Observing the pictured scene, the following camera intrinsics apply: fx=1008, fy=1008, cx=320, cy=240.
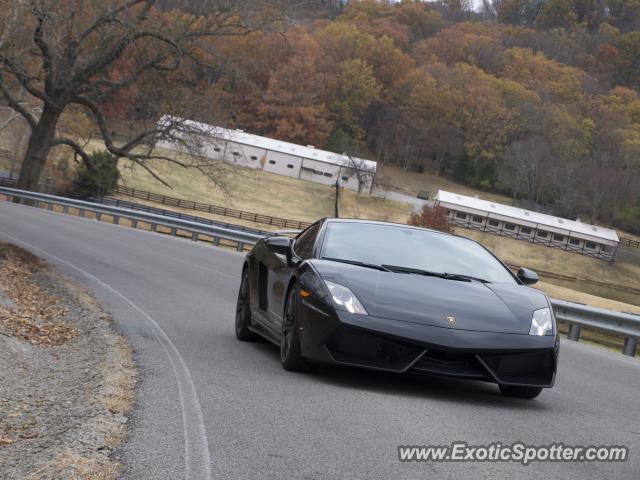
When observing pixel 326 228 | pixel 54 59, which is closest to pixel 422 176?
pixel 54 59

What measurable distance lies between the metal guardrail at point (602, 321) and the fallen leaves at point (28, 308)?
787cm

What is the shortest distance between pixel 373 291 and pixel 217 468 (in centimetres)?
308

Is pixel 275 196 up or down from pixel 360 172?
down

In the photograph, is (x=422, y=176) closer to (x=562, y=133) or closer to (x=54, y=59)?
(x=562, y=133)

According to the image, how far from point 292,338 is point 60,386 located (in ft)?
6.07

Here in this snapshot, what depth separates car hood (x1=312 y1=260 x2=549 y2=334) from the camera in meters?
7.57

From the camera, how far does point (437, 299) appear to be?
7773mm

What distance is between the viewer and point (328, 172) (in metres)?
94.9

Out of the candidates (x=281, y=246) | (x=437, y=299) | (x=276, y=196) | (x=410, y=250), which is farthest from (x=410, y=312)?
(x=276, y=196)

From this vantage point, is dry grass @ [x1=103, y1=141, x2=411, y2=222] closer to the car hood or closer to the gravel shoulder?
the gravel shoulder

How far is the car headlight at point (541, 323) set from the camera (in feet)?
25.4

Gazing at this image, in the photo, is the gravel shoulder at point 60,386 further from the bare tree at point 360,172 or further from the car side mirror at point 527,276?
the bare tree at point 360,172

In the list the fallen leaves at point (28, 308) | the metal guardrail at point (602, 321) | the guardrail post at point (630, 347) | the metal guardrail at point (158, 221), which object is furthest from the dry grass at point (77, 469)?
the metal guardrail at point (158, 221)

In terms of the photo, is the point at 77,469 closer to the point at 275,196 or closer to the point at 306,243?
the point at 306,243
